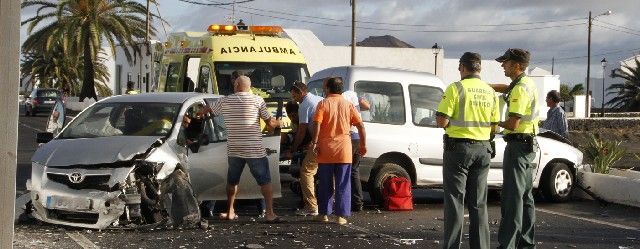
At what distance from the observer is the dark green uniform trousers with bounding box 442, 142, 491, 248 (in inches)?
331

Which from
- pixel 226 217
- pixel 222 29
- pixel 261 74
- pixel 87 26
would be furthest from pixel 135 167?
pixel 87 26

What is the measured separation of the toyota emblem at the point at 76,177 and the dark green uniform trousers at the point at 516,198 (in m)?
4.20

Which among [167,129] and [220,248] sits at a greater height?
[167,129]

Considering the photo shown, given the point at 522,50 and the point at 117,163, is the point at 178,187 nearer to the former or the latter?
the point at 117,163

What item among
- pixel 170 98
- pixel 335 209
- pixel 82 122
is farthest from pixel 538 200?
pixel 82 122

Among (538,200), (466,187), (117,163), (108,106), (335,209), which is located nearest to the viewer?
(466,187)

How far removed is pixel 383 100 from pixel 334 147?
7.93 feet

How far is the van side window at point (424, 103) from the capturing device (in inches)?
535

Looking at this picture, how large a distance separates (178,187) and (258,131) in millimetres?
1239

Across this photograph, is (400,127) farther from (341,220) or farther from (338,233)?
(338,233)

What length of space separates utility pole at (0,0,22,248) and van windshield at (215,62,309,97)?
526 inches

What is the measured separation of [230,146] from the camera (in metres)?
11.4

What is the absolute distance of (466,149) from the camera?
8.43m

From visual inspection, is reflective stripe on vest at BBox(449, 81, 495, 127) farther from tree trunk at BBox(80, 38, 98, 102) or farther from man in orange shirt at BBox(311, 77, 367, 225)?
tree trunk at BBox(80, 38, 98, 102)
